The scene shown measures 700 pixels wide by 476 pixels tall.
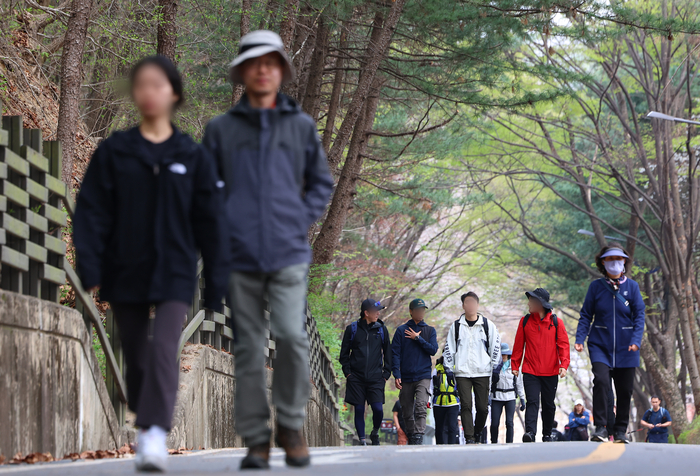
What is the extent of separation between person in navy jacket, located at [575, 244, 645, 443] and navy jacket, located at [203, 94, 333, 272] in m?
5.03

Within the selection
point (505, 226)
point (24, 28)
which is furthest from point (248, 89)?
point (505, 226)

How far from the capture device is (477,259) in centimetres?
3012

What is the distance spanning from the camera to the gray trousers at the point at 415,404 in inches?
444

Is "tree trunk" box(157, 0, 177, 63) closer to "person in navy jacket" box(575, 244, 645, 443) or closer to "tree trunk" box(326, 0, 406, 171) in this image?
"tree trunk" box(326, 0, 406, 171)

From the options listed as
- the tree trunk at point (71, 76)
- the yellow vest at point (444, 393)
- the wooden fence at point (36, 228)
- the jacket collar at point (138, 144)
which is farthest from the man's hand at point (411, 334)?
A: the jacket collar at point (138, 144)

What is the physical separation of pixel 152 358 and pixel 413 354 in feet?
25.8

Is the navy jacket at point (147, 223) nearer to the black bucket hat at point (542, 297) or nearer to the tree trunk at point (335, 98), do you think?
the black bucket hat at point (542, 297)

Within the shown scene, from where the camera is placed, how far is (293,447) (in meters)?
4.05

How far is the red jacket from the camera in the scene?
10.3m

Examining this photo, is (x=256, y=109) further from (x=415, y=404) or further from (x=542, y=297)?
(x=415, y=404)

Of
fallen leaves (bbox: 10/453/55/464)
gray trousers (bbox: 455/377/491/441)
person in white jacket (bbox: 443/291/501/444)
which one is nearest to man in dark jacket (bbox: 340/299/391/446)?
person in white jacket (bbox: 443/291/501/444)

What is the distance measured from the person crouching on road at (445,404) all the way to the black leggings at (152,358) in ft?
25.4

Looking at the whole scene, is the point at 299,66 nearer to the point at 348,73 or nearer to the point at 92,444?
the point at 348,73

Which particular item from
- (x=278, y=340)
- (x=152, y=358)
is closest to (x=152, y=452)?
(x=152, y=358)
